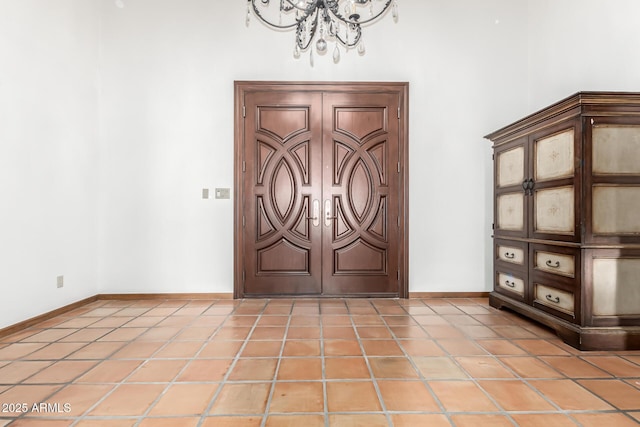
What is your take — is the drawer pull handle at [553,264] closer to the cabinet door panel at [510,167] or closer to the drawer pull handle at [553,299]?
the drawer pull handle at [553,299]

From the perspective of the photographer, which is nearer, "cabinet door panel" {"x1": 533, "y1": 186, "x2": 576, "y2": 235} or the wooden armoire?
the wooden armoire

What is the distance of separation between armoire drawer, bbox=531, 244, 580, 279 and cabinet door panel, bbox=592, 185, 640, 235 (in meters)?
0.24

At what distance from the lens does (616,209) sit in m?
2.48

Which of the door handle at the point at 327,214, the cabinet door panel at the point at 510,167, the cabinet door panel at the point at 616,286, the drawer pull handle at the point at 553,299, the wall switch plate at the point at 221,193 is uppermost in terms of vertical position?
the cabinet door panel at the point at 510,167

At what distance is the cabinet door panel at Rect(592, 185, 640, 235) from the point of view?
8.10 feet

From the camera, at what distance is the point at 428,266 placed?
410 cm

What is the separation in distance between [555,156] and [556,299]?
1114mm

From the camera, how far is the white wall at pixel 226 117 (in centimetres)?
403

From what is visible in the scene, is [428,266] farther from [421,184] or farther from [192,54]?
[192,54]

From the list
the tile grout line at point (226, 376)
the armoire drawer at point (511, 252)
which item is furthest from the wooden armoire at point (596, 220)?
the tile grout line at point (226, 376)

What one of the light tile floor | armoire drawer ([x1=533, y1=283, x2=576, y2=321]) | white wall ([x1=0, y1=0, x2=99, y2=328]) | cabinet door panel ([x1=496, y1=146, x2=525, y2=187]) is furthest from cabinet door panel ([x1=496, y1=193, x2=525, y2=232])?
white wall ([x1=0, y1=0, x2=99, y2=328])

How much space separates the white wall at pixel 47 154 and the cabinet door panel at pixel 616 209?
4.44 m

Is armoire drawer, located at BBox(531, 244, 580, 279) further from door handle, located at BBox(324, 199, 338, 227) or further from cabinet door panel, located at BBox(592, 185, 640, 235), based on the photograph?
door handle, located at BBox(324, 199, 338, 227)

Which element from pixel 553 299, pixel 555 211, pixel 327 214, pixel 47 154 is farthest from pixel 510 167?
pixel 47 154
